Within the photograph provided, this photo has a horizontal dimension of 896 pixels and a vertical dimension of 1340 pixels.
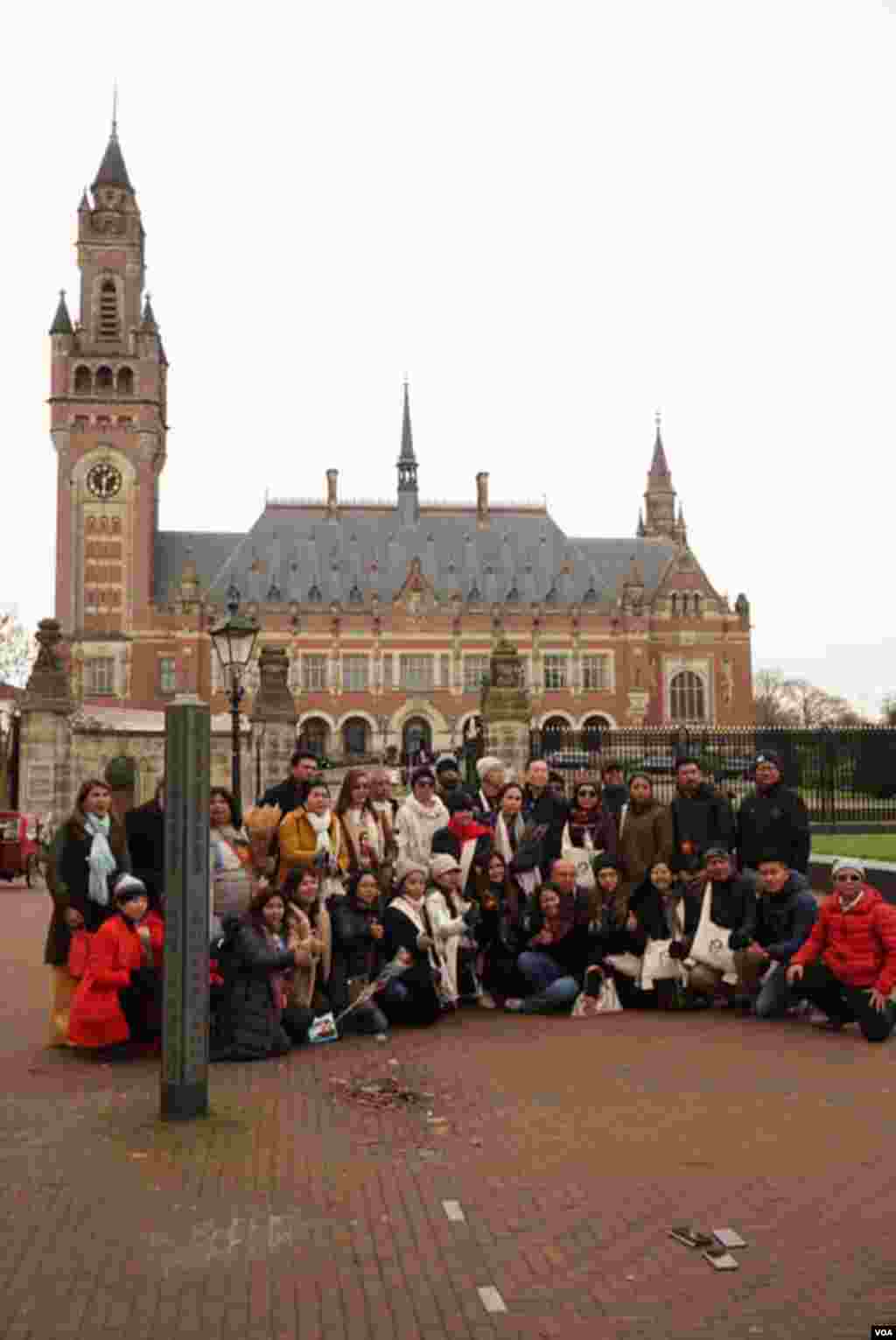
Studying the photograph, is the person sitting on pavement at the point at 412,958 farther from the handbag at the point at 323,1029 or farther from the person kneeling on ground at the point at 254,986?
the person kneeling on ground at the point at 254,986

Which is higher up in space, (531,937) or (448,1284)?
(531,937)

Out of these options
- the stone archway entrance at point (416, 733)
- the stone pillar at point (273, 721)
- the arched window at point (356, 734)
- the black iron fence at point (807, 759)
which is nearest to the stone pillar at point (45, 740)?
the stone pillar at point (273, 721)

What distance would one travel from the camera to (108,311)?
62500 mm

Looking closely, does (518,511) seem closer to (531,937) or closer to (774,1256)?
(531,937)

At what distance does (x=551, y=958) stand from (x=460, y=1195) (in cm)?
411

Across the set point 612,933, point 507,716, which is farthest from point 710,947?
point 507,716

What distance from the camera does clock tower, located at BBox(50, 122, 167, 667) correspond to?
6150 cm

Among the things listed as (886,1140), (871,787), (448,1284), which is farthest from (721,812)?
(871,787)

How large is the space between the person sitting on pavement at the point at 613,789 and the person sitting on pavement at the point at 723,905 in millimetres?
1427

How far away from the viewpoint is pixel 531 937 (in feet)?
30.6

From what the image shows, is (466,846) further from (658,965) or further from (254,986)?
(254,986)

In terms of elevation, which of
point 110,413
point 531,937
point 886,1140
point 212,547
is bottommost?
point 886,1140

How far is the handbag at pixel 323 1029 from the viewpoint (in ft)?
27.0

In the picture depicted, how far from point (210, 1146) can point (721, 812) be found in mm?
5201
